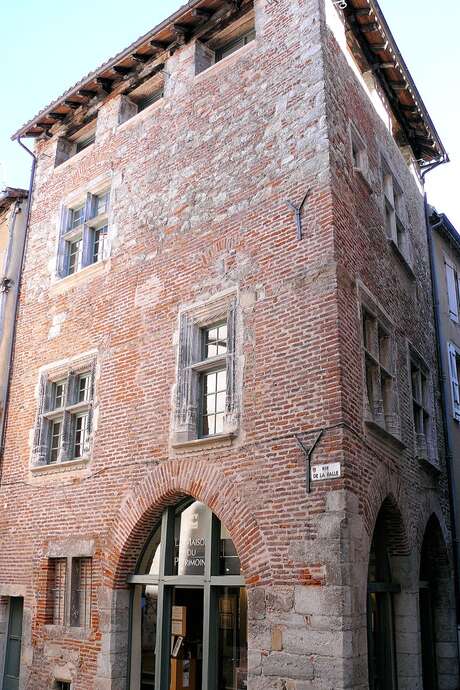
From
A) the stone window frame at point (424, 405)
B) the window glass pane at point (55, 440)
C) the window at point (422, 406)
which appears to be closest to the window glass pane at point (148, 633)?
the window glass pane at point (55, 440)

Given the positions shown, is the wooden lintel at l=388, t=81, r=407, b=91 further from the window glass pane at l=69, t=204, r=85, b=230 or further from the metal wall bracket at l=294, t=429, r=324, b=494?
the metal wall bracket at l=294, t=429, r=324, b=494

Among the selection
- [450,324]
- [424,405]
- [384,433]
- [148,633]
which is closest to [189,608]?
[148,633]

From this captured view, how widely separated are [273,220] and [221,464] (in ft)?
10.5

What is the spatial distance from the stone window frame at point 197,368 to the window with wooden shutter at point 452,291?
7127 mm

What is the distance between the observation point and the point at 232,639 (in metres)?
8.10

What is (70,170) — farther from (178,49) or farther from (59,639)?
(59,639)

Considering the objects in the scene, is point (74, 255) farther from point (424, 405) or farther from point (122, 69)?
point (424, 405)

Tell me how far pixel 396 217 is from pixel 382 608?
6.39 m

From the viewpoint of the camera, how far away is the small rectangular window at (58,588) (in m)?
9.84

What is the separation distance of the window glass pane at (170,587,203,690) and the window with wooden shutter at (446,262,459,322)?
8.58 metres

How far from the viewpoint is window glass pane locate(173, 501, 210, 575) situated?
8717 mm

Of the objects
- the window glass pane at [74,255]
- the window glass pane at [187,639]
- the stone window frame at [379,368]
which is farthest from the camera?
the window glass pane at [74,255]

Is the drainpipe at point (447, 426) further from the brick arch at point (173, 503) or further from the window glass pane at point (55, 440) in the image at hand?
the window glass pane at point (55, 440)

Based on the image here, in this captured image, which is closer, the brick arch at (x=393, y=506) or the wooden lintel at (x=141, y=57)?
the brick arch at (x=393, y=506)
